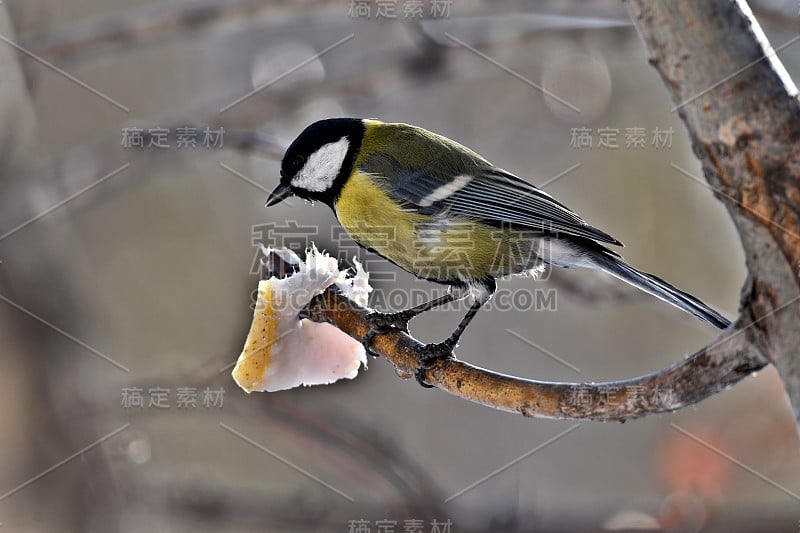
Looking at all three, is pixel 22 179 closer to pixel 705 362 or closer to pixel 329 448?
pixel 329 448

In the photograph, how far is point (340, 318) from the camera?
1654 mm

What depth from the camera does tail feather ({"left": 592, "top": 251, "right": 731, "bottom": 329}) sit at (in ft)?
5.24

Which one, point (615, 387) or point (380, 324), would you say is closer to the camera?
point (615, 387)

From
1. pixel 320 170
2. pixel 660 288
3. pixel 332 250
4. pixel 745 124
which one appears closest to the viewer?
pixel 745 124

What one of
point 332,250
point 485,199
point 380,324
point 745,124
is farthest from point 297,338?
point 745,124

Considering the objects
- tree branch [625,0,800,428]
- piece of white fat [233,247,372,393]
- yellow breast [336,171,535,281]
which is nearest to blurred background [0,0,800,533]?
piece of white fat [233,247,372,393]

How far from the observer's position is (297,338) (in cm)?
176

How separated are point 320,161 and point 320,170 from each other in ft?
0.08

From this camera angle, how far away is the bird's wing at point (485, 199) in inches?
73.8

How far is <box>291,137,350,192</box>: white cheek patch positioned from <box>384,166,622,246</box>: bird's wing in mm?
184

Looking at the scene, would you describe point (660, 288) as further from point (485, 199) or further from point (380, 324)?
point (380, 324)

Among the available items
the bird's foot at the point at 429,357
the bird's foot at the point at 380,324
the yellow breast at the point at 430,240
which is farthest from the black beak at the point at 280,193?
the bird's foot at the point at 429,357

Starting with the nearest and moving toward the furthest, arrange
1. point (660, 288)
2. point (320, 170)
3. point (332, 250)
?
point (660, 288), point (320, 170), point (332, 250)

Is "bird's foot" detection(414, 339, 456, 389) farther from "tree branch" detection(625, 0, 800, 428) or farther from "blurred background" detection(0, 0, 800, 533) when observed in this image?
"tree branch" detection(625, 0, 800, 428)
